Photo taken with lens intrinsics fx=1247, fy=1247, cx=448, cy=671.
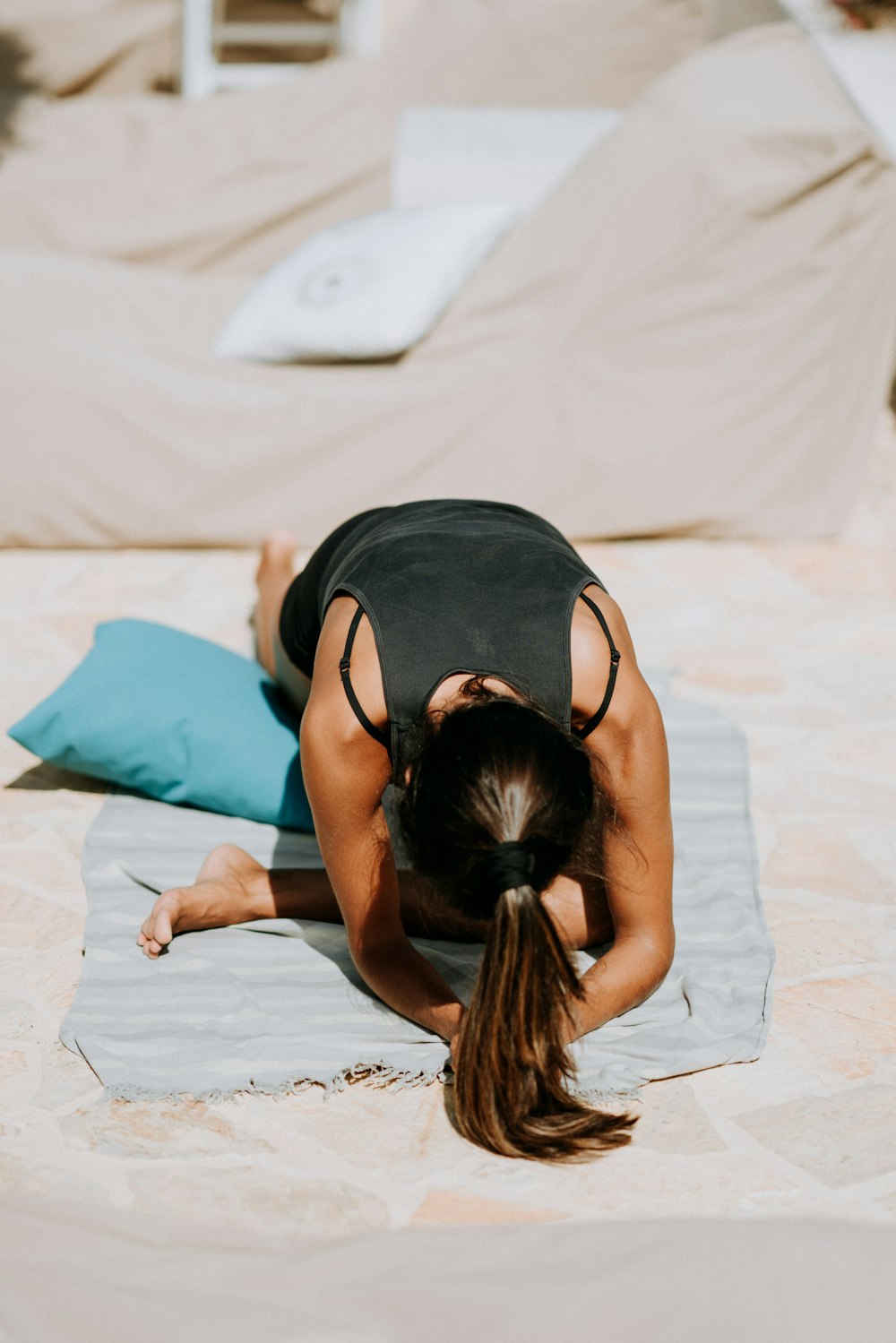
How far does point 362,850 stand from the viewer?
1.65m

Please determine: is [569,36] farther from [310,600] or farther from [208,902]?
[208,902]

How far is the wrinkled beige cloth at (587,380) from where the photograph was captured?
3736mm

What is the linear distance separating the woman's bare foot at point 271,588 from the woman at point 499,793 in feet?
2.93

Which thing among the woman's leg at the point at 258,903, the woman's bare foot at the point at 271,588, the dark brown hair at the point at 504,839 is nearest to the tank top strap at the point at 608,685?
the dark brown hair at the point at 504,839

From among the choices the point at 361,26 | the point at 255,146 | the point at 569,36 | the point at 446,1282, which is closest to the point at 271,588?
the point at 446,1282

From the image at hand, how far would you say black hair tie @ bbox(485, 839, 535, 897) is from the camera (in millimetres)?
1361

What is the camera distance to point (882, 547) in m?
4.02

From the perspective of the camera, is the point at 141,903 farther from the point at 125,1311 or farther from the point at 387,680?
the point at 125,1311

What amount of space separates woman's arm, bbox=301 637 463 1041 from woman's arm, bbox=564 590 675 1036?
0.22 meters

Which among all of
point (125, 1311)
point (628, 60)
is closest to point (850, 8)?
point (628, 60)

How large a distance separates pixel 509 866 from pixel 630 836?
0.36 meters

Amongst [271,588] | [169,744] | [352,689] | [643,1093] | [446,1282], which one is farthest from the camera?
[271,588]

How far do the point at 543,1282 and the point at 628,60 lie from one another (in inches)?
203

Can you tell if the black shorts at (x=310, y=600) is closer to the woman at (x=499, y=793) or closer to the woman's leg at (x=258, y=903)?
the woman at (x=499, y=793)
